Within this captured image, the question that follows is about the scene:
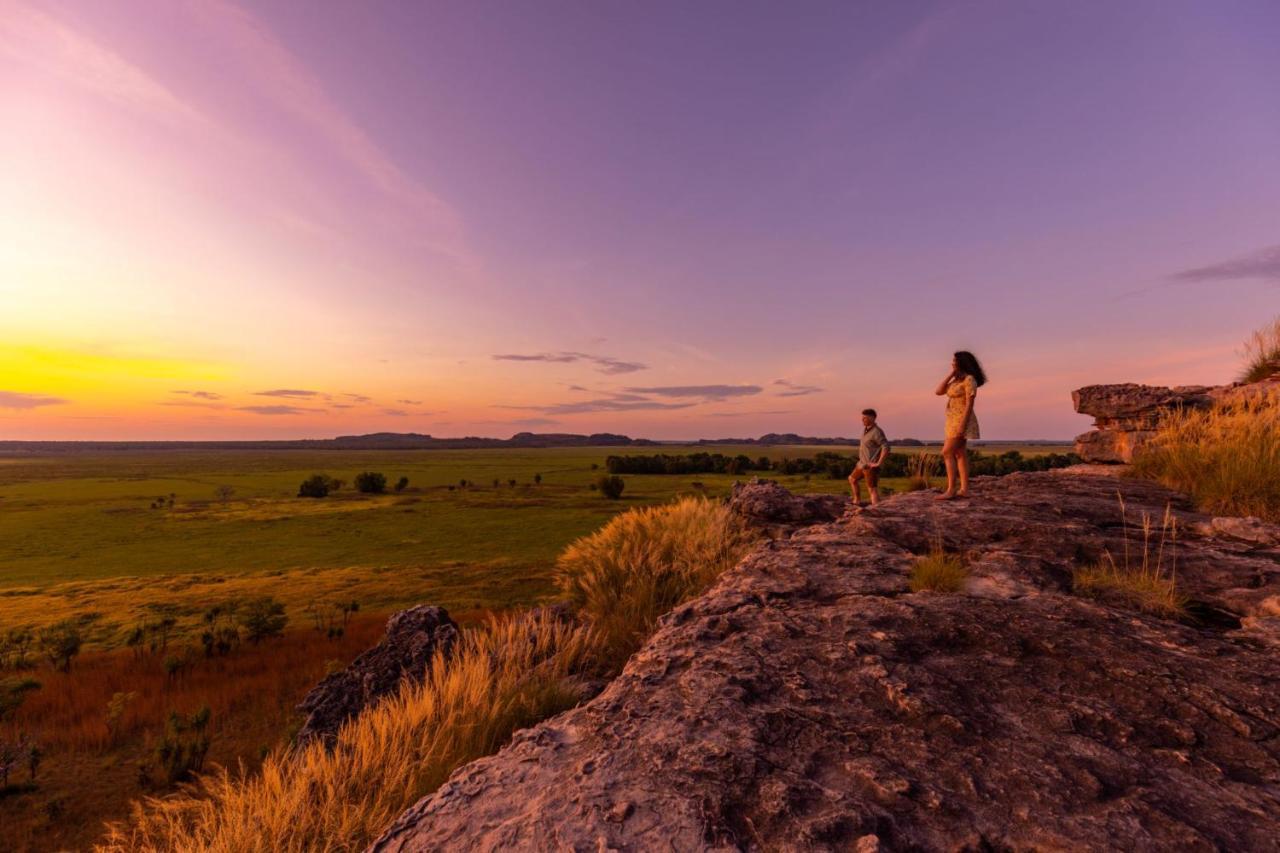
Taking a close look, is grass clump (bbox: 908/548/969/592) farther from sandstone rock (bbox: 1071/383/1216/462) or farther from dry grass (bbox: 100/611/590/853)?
sandstone rock (bbox: 1071/383/1216/462)

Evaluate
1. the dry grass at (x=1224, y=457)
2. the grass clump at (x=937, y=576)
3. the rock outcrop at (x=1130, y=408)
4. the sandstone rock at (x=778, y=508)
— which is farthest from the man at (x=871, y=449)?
the grass clump at (x=937, y=576)

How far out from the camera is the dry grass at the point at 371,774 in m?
3.29

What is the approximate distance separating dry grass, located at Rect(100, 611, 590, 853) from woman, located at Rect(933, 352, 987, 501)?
8.01 m

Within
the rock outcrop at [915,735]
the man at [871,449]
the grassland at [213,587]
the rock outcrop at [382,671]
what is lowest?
the grassland at [213,587]

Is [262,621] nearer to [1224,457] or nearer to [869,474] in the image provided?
[869,474]

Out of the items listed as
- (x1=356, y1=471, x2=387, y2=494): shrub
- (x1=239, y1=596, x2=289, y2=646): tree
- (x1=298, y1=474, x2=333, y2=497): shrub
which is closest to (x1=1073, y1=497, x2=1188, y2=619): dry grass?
(x1=239, y1=596, x2=289, y2=646): tree

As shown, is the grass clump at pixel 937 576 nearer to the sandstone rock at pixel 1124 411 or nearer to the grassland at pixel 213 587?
the sandstone rock at pixel 1124 411

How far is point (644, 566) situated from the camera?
9.31 m

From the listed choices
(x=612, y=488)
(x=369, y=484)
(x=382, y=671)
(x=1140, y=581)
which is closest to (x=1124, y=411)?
(x=1140, y=581)

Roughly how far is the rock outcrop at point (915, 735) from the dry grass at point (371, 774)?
3.22ft

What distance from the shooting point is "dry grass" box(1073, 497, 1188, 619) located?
457cm

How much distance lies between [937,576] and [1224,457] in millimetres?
7282

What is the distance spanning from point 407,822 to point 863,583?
4.53 m

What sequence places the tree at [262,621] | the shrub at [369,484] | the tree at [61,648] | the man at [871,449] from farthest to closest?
the shrub at [369,484] → the tree at [262,621] → the tree at [61,648] → the man at [871,449]
